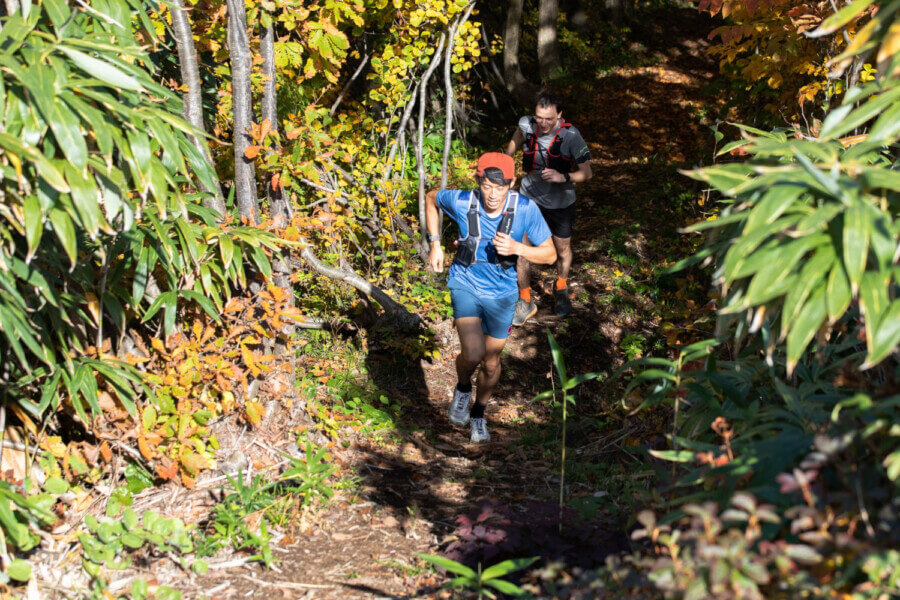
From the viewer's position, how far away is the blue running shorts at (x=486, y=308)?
4.81m

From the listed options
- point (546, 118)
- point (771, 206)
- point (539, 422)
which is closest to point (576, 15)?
point (546, 118)

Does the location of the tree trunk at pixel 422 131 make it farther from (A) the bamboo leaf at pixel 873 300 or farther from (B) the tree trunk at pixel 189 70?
(A) the bamboo leaf at pixel 873 300

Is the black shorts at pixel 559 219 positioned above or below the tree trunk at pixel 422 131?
below

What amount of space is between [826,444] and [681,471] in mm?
1563

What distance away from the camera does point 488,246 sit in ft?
15.8

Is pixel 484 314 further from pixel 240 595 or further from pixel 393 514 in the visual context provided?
pixel 240 595

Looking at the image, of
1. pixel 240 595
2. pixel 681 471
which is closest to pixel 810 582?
pixel 681 471

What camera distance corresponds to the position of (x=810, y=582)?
1.85m

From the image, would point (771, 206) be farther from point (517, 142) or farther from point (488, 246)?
point (517, 142)

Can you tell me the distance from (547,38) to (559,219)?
18.5ft

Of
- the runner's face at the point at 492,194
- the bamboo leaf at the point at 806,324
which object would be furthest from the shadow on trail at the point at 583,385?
the bamboo leaf at the point at 806,324

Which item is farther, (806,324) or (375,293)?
(375,293)

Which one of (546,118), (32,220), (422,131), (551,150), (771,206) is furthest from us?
(422,131)

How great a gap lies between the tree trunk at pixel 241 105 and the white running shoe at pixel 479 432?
2096 mm
